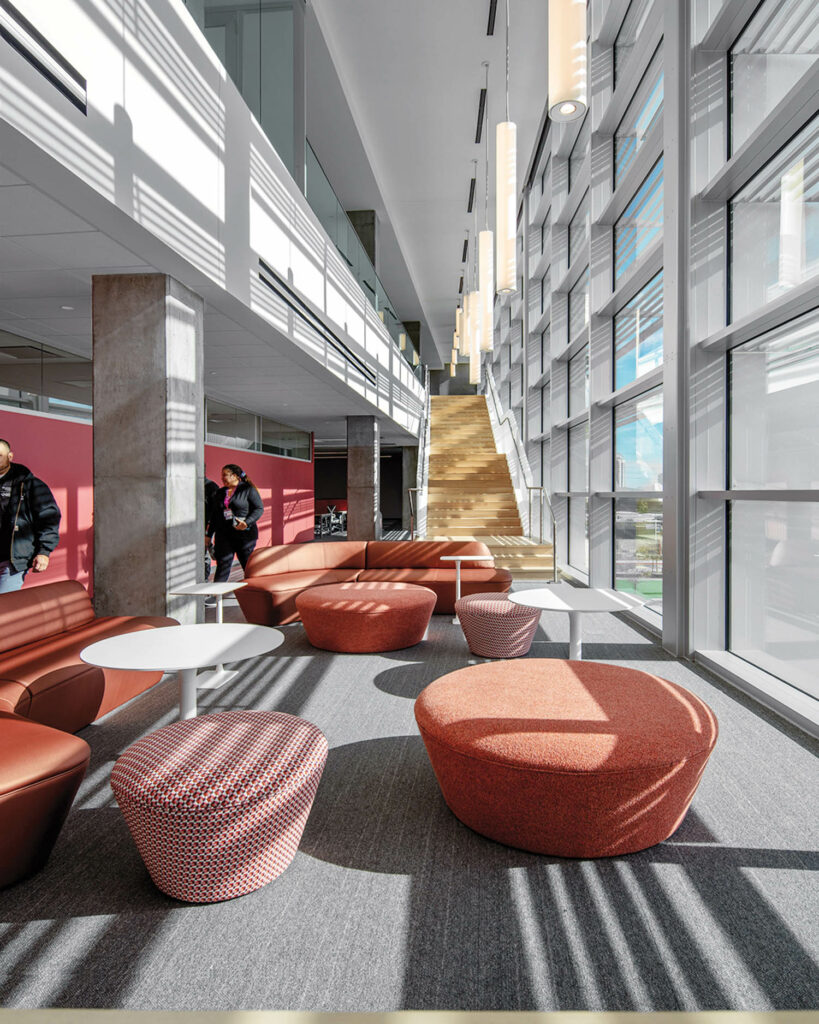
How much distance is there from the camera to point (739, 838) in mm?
2439

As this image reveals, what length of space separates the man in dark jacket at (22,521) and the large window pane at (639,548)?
207 inches

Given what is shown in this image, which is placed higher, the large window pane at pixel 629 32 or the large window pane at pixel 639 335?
the large window pane at pixel 629 32

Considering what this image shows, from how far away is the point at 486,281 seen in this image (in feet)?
24.5

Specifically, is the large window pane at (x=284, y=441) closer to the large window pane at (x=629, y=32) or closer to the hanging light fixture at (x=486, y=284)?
the hanging light fixture at (x=486, y=284)

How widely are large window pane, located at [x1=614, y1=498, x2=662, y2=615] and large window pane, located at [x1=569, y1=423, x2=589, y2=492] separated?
6.15 ft

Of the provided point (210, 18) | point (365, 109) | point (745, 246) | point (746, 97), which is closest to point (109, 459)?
point (210, 18)

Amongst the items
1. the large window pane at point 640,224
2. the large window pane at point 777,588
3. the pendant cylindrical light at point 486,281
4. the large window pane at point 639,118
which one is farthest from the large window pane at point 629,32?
the large window pane at point 777,588

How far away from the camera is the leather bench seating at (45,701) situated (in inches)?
81.9

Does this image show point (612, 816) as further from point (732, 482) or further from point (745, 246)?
point (745, 246)

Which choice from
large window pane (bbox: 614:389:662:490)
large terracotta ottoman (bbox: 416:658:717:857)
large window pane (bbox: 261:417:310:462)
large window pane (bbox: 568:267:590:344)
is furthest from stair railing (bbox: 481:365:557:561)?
large terracotta ottoman (bbox: 416:658:717:857)

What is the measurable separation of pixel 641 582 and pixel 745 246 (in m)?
3.86

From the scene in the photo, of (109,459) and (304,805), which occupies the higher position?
(109,459)

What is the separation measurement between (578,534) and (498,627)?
5.75m

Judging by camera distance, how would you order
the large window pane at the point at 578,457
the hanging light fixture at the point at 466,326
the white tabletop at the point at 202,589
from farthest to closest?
the hanging light fixture at the point at 466,326 < the large window pane at the point at 578,457 < the white tabletop at the point at 202,589
